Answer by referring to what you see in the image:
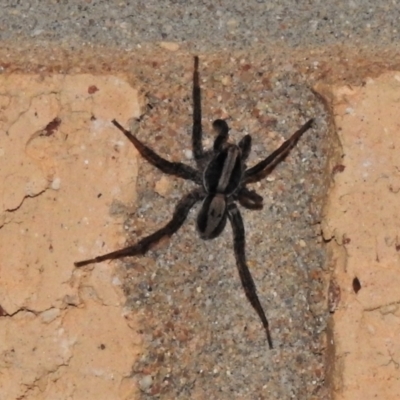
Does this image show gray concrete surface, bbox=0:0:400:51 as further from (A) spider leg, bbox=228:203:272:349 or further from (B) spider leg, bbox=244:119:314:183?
(A) spider leg, bbox=228:203:272:349

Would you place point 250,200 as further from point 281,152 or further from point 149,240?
point 149,240

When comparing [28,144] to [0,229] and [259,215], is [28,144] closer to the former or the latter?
[0,229]

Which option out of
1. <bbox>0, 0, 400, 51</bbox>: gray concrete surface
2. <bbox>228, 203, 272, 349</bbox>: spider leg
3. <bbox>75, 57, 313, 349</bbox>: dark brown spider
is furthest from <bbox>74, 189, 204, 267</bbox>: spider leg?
<bbox>0, 0, 400, 51</bbox>: gray concrete surface

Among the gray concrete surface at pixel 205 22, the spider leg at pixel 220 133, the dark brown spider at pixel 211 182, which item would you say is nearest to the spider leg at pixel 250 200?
the dark brown spider at pixel 211 182

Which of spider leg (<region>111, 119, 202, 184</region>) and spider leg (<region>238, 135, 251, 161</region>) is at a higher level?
spider leg (<region>238, 135, 251, 161</region>)

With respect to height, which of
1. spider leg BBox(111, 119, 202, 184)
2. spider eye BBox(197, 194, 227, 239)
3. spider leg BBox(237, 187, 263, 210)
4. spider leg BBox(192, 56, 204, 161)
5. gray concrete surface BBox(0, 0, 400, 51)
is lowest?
spider eye BBox(197, 194, 227, 239)

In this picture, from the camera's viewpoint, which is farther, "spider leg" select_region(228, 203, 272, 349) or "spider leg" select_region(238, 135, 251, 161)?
"spider leg" select_region(238, 135, 251, 161)

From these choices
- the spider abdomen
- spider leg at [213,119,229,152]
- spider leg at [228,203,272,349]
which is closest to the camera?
spider leg at [228,203,272,349]

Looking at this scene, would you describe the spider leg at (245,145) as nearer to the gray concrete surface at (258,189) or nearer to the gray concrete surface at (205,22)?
the gray concrete surface at (258,189)
